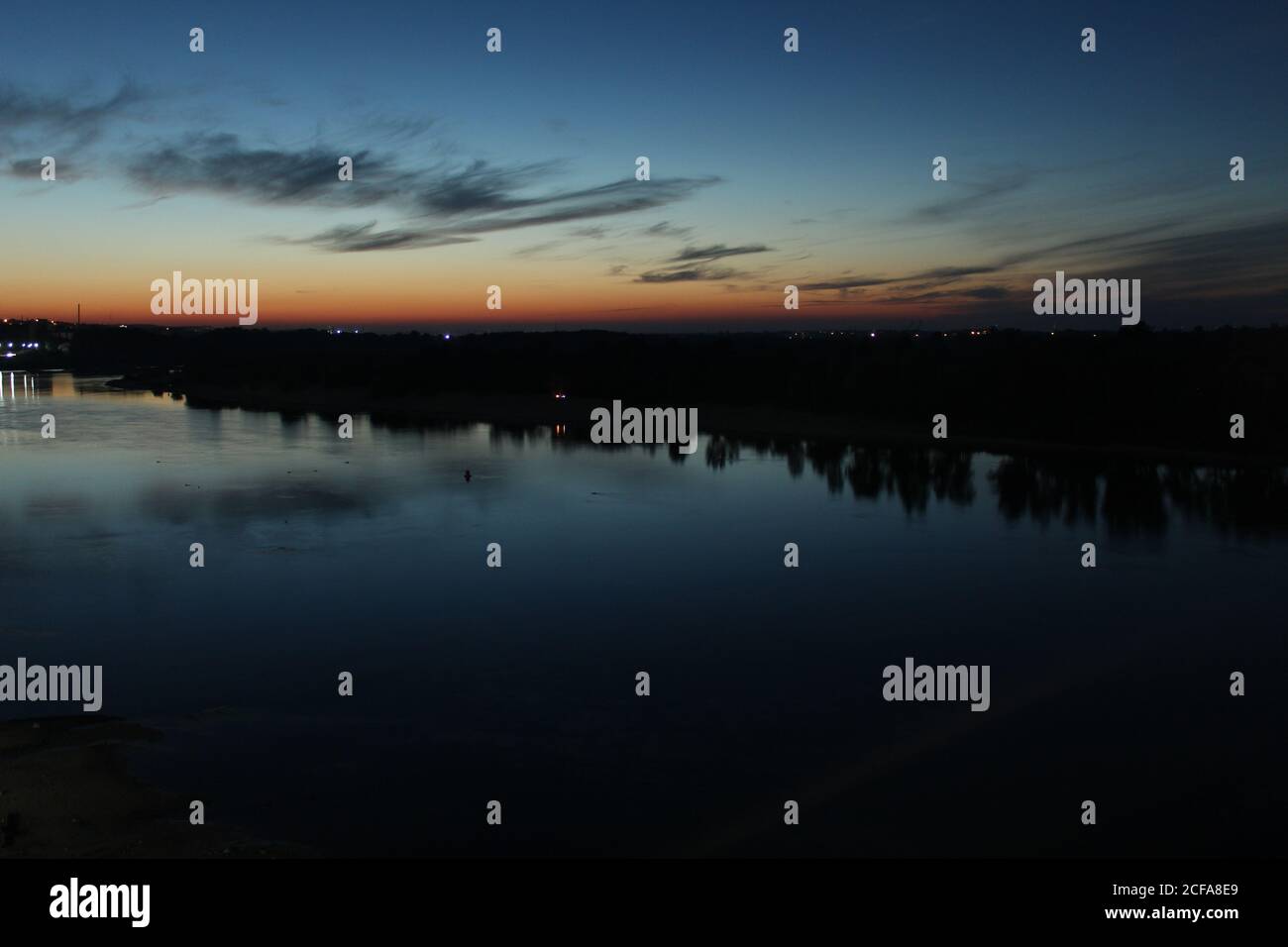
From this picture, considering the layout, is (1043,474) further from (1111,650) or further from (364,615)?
(364,615)

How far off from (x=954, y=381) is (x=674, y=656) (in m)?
42.4

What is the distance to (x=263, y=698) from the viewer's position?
42.2 feet

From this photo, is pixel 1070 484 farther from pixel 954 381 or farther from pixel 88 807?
pixel 88 807


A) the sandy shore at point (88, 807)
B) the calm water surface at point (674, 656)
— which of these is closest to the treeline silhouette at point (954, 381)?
the calm water surface at point (674, 656)

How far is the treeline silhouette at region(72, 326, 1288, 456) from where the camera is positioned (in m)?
44.1

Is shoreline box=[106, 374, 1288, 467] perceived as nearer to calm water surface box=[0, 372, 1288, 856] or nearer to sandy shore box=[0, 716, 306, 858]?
calm water surface box=[0, 372, 1288, 856]

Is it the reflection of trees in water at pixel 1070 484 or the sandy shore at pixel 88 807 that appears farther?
the reflection of trees in water at pixel 1070 484

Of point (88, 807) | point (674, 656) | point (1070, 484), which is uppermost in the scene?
point (1070, 484)

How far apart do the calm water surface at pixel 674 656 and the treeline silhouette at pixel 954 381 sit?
45.4ft

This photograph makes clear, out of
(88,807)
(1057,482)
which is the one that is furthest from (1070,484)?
(88,807)

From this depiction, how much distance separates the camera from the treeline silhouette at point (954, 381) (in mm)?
44125

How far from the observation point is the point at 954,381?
53656 mm

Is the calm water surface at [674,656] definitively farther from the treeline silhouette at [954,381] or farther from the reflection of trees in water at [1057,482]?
the treeline silhouette at [954,381]
